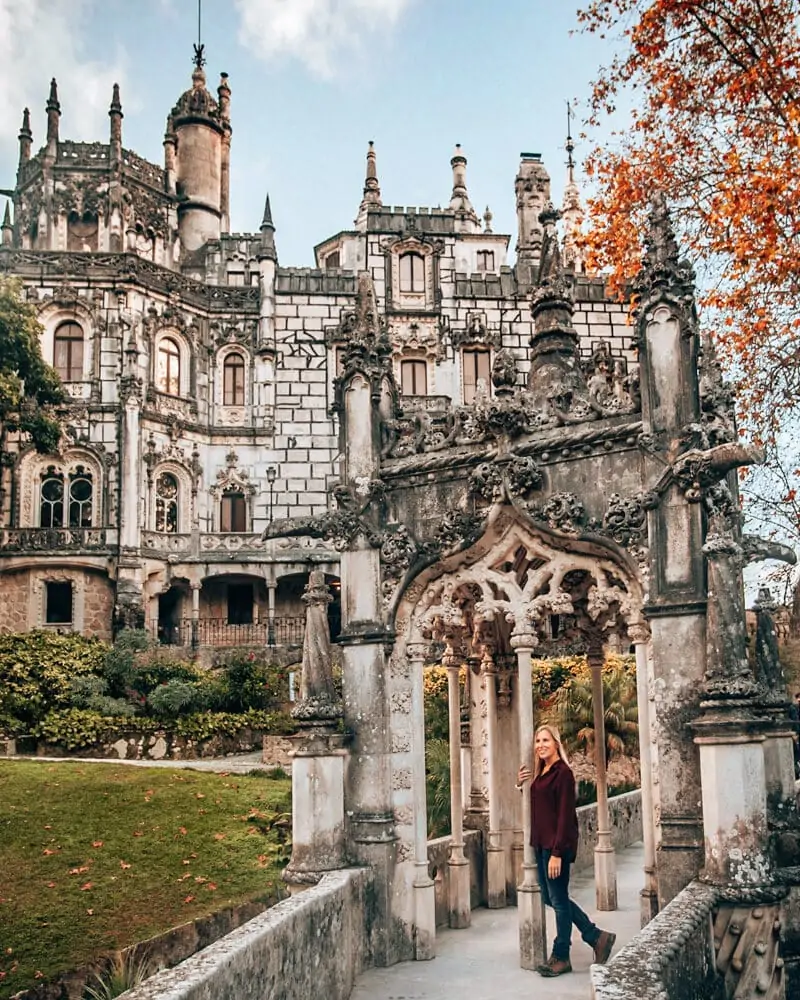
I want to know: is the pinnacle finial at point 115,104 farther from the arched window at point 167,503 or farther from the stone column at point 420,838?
the stone column at point 420,838

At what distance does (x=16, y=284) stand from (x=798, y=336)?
84.9 ft

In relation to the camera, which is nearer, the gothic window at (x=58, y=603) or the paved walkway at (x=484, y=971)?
the paved walkway at (x=484, y=971)

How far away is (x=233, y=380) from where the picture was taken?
139 ft

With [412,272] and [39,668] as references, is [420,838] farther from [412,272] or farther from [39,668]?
[412,272]

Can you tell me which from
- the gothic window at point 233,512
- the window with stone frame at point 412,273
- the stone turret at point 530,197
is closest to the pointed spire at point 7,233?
the gothic window at point 233,512

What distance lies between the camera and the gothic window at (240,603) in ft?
132

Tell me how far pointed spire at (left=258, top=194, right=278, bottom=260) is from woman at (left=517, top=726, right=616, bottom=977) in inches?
1435

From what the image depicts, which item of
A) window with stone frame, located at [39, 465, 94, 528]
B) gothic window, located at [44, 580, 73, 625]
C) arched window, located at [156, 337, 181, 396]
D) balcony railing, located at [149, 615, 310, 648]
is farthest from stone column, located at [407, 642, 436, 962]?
arched window, located at [156, 337, 181, 396]

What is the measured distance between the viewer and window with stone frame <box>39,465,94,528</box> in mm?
38406

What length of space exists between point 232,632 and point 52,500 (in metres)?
8.04

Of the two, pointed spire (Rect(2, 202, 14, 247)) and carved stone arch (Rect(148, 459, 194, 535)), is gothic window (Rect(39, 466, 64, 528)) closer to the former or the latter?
carved stone arch (Rect(148, 459, 194, 535))

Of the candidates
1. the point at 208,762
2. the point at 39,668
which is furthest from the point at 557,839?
the point at 39,668

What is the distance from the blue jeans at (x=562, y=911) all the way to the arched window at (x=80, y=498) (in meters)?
32.0

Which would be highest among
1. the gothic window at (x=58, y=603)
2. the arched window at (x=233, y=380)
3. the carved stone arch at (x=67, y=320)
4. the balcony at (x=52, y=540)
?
the carved stone arch at (x=67, y=320)
